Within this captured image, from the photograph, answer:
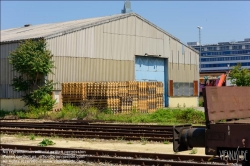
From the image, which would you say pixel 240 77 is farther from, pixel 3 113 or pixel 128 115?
pixel 3 113

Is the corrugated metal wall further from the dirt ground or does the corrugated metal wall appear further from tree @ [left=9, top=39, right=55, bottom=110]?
the dirt ground

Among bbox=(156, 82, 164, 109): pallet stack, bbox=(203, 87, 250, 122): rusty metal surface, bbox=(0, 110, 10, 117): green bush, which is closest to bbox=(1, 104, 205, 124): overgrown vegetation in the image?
bbox=(0, 110, 10, 117): green bush

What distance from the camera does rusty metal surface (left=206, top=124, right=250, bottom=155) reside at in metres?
6.18

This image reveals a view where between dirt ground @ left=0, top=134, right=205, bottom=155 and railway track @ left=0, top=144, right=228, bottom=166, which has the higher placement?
railway track @ left=0, top=144, right=228, bottom=166

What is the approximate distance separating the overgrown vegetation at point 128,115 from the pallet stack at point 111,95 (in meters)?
0.77

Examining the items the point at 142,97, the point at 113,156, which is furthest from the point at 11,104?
the point at 113,156

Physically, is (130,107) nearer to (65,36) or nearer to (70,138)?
(65,36)

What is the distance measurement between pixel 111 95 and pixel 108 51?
6042 mm

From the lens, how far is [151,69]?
39.7 meters

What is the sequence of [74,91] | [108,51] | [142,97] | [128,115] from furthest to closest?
[108,51] < [142,97] < [74,91] < [128,115]

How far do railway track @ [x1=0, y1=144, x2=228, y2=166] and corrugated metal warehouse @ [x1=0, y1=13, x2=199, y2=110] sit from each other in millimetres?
19454

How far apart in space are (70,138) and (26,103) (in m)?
16.1

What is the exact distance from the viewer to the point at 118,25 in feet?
122

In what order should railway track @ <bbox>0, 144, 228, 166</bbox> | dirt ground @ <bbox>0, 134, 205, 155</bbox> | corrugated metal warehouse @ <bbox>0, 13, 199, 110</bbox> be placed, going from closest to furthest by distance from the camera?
railway track @ <bbox>0, 144, 228, 166</bbox> → dirt ground @ <bbox>0, 134, 205, 155</bbox> → corrugated metal warehouse @ <bbox>0, 13, 199, 110</bbox>
